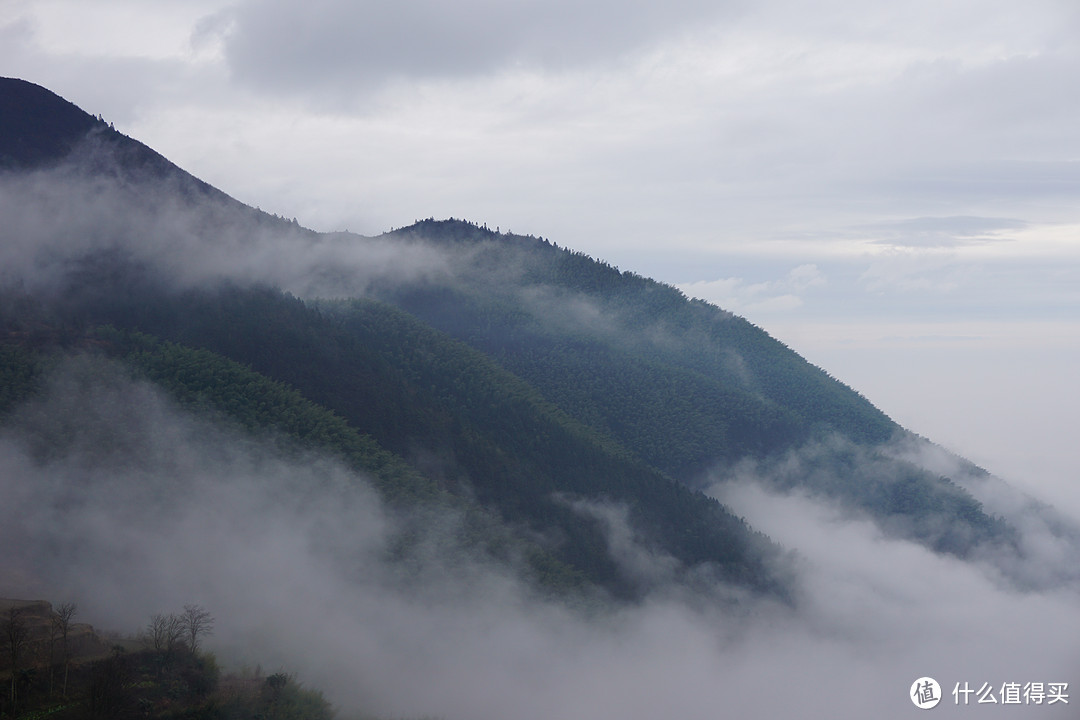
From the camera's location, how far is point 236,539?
4916 inches

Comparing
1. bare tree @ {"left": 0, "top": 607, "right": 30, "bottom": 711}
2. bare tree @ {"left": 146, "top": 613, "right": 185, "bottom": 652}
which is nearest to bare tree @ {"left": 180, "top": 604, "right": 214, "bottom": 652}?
bare tree @ {"left": 146, "top": 613, "right": 185, "bottom": 652}

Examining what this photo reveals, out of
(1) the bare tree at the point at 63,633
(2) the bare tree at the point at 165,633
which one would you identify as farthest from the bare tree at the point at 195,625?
(1) the bare tree at the point at 63,633

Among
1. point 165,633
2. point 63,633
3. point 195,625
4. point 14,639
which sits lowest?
point 165,633

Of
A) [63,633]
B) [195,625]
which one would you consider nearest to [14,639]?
[63,633]

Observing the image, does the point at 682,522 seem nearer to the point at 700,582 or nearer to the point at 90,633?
the point at 700,582

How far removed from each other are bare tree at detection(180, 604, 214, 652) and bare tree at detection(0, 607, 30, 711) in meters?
14.2

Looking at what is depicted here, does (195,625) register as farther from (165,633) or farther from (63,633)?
(63,633)

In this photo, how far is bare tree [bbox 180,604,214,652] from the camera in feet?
267

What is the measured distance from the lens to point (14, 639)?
216 ft

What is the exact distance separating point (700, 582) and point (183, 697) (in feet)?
426

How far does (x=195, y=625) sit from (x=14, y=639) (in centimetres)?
1805
